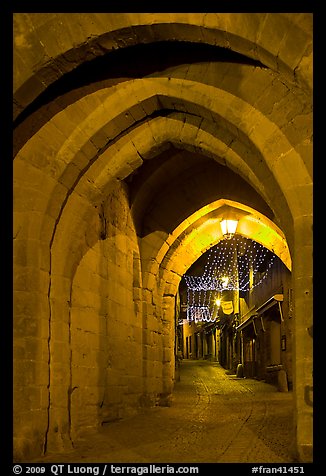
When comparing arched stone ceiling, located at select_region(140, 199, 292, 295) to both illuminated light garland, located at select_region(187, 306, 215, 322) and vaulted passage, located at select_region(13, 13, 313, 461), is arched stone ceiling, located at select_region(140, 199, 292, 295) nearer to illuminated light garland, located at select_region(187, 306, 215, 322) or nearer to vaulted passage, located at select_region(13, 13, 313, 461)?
vaulted passage, located at select_region(13, 13, 313, 461)

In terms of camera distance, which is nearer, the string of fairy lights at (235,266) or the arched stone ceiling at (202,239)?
the arched stone ceiling at (202,239)

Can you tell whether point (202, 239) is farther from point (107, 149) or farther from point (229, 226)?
point (107, 149)

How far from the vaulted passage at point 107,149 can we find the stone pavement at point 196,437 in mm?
221

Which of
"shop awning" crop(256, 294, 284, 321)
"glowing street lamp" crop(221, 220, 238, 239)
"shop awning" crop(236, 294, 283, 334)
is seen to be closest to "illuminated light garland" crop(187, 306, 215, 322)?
"shop awning" crop(236, 294, 283, 334)

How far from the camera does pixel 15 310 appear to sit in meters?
5.11

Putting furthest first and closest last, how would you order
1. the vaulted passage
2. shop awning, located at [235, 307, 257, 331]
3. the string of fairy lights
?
1. shop awning, located at [235, 307, 257, 331]
2. the string of fairy lights
3. the vaulted passage

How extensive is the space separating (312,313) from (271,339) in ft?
44.7

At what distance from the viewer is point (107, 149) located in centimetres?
620

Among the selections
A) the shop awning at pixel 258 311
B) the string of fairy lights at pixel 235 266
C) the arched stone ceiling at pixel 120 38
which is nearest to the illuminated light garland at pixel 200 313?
the string of fairy lights at pixel 235 266

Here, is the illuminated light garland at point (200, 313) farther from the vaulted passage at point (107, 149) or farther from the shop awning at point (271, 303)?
the vaulted passage at point (107, 149)

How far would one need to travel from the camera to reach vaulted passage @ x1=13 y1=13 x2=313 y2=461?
14.5ft

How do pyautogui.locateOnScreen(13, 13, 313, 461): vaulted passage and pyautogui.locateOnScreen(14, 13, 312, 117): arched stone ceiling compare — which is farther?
pyautogui.locateOnScreen(13, 13, 313, 461): vaulted passage

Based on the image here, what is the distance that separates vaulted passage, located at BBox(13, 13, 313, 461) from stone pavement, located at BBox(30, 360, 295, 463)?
221mm

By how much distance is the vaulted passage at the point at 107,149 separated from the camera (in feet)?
14.5
